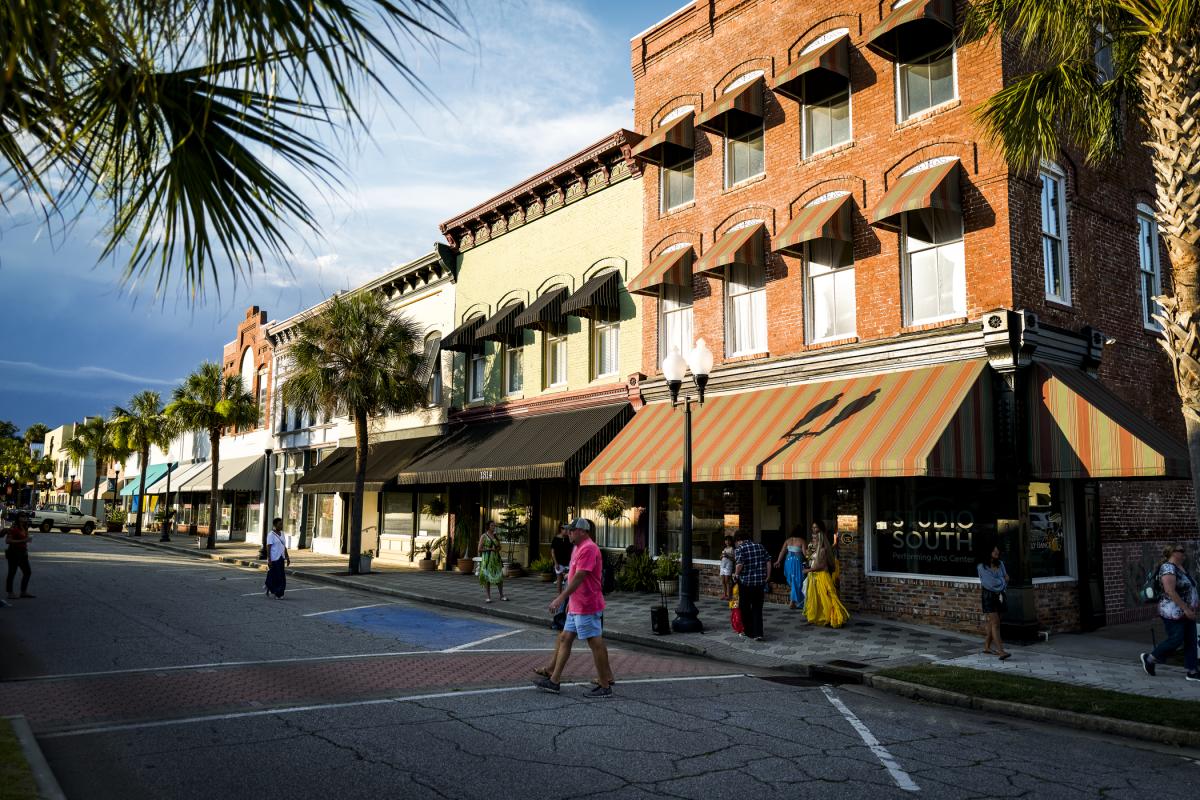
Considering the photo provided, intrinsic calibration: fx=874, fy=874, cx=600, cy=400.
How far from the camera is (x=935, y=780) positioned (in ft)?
21.1

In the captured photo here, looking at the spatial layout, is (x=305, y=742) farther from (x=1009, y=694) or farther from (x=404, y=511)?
(x=404, y=511)

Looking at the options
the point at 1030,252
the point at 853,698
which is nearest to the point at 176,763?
the point at 853,698

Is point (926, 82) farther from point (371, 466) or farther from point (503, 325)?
point (371, 466)

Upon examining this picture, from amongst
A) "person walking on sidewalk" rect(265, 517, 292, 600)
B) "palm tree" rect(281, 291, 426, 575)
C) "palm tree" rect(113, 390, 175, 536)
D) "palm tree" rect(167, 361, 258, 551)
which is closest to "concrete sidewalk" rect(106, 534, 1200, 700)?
"person walking on sidewalk" rect(265, 517, 292, 600)

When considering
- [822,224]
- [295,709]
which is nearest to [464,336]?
[822,224]

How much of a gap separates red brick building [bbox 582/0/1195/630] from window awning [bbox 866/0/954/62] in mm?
50

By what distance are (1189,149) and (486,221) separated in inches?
805

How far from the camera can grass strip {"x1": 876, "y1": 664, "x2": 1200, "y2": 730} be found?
8.59 meters

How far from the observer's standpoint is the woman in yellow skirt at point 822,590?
14.5 metres

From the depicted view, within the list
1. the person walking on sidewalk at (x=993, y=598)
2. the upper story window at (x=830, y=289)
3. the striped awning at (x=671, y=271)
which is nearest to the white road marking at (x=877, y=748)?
the person walking on sidewalk at (x=993, y=598)

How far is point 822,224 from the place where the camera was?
1600 centimetres

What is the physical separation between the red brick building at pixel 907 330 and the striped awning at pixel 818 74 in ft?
0.20

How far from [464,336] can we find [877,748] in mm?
20114

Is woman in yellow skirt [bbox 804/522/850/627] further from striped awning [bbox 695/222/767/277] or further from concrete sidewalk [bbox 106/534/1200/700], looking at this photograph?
striped awning [bbox 695/222/767/277]
